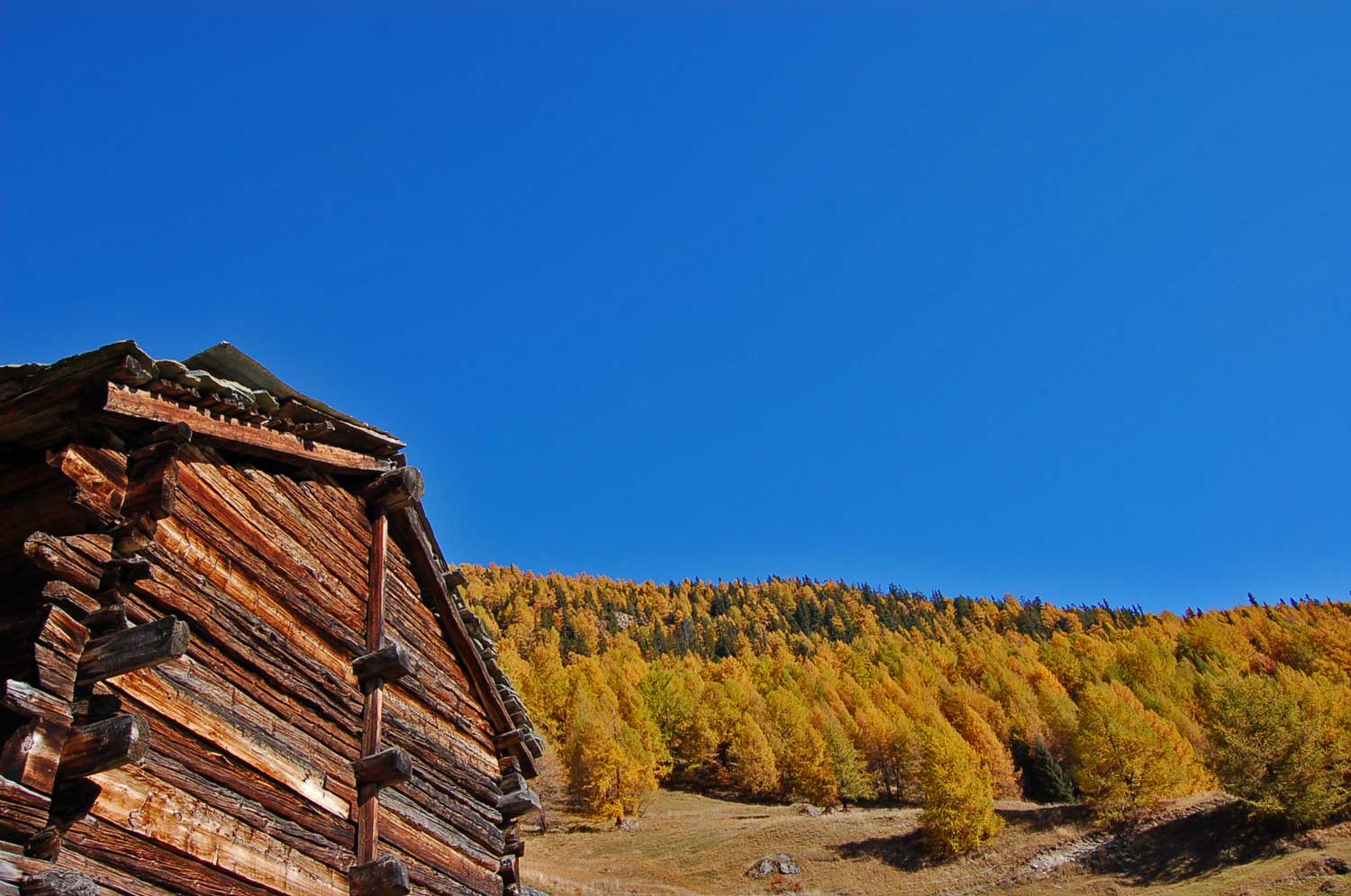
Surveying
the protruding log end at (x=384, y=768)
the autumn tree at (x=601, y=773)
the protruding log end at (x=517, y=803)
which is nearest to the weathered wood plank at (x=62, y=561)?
the protruding log end at (x=384, y=768)

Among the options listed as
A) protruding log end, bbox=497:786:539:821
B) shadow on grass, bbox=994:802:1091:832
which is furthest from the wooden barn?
shadow on grass, bbox=994:802:1091:832

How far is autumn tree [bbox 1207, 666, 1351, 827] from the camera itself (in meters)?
54.2

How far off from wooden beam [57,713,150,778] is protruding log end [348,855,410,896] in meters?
3.13

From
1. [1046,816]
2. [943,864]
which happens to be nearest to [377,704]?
[943,864]

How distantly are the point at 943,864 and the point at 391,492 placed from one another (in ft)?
197

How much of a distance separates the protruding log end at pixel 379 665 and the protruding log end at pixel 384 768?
85 cm

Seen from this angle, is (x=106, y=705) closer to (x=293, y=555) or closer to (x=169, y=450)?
(x=169, y=450)

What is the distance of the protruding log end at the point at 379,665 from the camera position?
880 centimetres

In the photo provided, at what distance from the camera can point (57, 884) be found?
4.81 m

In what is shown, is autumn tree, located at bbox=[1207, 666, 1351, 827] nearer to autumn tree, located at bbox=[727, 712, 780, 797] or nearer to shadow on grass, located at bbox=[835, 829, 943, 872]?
shadow on grass, located at bbox=[835, 829, 943, 872]

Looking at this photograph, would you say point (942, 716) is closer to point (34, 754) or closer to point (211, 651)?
point (211, 651)

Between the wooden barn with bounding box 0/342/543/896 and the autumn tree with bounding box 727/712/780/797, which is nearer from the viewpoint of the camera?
the wooden barn with bounding box 0/342/543/896

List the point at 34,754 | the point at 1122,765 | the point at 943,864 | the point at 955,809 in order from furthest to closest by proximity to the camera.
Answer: the point at 1122,765 → the point at 955,809 → the point at 943,864 → the point at 34,754

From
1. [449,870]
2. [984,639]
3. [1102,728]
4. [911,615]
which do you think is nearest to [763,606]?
[911,615]
